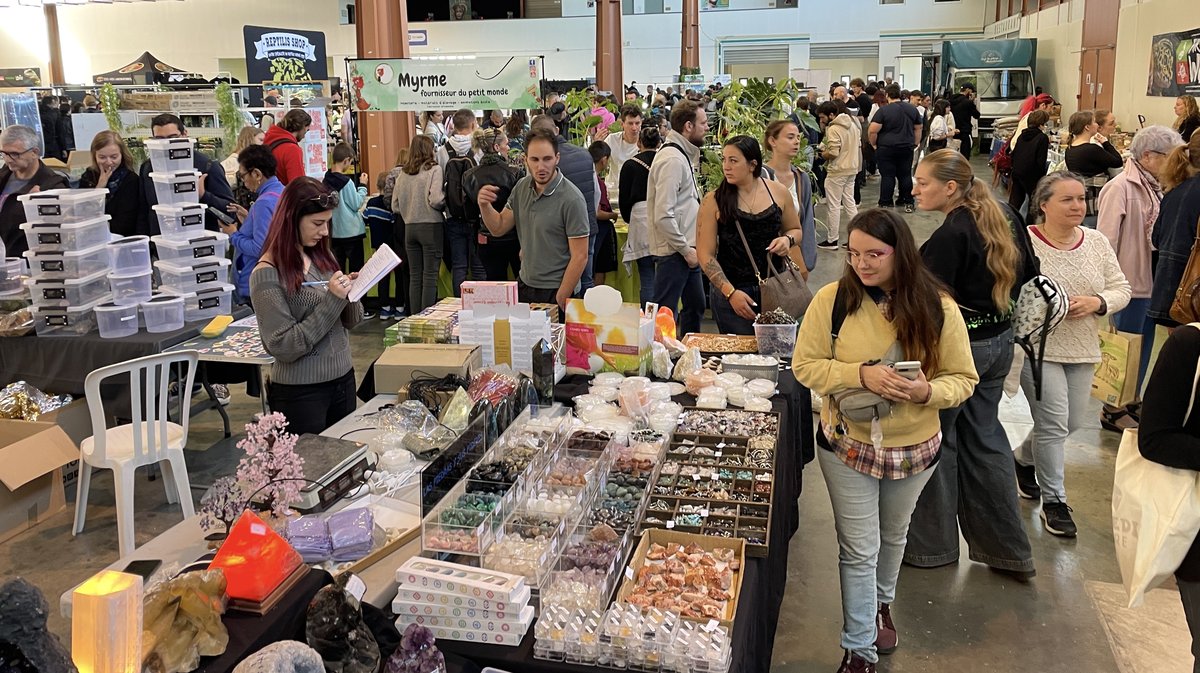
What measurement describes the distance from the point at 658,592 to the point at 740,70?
2950 cm

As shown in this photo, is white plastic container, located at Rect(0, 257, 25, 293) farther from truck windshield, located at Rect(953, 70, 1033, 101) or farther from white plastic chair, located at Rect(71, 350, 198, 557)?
truck windshield, located at Rect(953, 70, 1033, 101)

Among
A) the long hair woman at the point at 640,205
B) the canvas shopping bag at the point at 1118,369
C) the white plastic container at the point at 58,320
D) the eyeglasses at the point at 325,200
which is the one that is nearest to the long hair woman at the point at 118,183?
the white plastic container at the point at 58,320

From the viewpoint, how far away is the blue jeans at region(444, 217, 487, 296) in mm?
6691

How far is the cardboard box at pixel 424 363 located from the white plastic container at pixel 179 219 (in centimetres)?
198

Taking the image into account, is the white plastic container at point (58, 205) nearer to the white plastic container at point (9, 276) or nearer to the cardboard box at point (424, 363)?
the white plastic container at point (9, 276)

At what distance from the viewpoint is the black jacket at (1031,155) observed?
8.15m

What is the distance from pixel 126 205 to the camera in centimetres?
550

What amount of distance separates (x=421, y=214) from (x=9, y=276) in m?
2.62

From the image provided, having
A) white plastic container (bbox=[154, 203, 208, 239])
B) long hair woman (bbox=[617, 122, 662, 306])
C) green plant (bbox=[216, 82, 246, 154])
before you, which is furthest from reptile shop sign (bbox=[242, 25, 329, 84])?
white plastic container (bbox=[154, 203, 208, 239])

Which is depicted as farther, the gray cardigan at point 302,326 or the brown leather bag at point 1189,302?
the gray cardigan at point 302,326

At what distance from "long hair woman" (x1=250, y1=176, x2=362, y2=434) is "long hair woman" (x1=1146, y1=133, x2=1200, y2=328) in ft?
12.0

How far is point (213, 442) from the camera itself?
4973 mm

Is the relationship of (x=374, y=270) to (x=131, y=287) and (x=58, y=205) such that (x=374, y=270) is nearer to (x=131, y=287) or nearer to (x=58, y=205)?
(x=131, y=287)

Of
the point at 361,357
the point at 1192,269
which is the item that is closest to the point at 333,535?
the point at 1192,269
